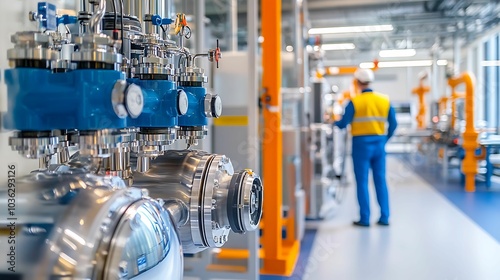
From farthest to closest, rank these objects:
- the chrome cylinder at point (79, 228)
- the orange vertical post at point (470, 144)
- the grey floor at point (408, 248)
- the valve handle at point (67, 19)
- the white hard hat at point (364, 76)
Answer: the orange vertical post at point (470, 144) < the white hard hat at point (364, 76) < the grey floor at point (408, 248) < the valve handle at point (67, 19) < the chrome cylinder at point (79, 228)

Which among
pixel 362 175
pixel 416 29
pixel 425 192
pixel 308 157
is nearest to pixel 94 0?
pixel 308 157

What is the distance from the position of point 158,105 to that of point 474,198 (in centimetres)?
523

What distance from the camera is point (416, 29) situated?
30.6 feet

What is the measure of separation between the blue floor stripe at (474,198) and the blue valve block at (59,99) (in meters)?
3.63

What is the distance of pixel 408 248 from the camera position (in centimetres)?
316

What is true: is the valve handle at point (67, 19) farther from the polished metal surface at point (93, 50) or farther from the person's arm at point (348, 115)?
the person's arm at point (348, 115)

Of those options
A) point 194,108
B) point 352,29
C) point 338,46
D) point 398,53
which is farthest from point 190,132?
point 398,53

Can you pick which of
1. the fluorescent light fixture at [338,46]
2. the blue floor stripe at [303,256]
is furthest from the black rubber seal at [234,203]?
the fluorescent light fixture at [338,46]

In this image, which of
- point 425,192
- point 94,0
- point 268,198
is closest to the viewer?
point 94,0

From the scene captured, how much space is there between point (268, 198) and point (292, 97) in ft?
2.91

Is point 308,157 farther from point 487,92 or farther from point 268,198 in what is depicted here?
point 487,92

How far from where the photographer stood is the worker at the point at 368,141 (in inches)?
152

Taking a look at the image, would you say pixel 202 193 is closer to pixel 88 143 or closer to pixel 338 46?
pixel 88 143

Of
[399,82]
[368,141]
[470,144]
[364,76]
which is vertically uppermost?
[399,82]
